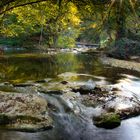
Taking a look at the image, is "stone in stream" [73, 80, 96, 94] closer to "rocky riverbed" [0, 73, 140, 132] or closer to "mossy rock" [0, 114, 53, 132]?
"rocky riverbed" [0, 73, 140, 132]

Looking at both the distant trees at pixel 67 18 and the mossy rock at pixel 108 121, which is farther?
the mossy rock at pixel 108 121

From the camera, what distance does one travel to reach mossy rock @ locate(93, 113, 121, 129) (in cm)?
1309

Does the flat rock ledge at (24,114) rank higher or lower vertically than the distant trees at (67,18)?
lower

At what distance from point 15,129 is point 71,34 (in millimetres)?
45310

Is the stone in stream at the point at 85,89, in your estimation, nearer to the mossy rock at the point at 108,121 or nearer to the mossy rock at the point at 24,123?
the mossy rock at the point at 108,121

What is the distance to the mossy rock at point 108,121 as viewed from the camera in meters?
13.1

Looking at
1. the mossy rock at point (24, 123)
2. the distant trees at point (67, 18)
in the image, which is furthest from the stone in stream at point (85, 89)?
the mossy rock at point (24, 123)

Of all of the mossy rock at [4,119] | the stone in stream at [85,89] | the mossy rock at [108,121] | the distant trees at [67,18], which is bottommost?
the mossy rock at [108,121]

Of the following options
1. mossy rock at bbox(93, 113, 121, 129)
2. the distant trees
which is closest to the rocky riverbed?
mossy rock at bbox(93, 113, 121, 129)

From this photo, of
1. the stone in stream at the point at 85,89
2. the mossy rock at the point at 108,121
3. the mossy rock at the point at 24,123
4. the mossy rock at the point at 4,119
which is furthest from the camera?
the stone in stream at the point at 85,89

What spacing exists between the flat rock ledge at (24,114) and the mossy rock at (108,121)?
6.16 ft

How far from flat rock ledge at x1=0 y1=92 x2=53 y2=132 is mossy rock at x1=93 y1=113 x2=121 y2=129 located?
1.88 meters

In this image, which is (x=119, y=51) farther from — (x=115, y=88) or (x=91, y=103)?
(x=91, y=103)

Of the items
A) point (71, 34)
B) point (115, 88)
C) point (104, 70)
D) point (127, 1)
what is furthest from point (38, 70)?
point (71, 34)
